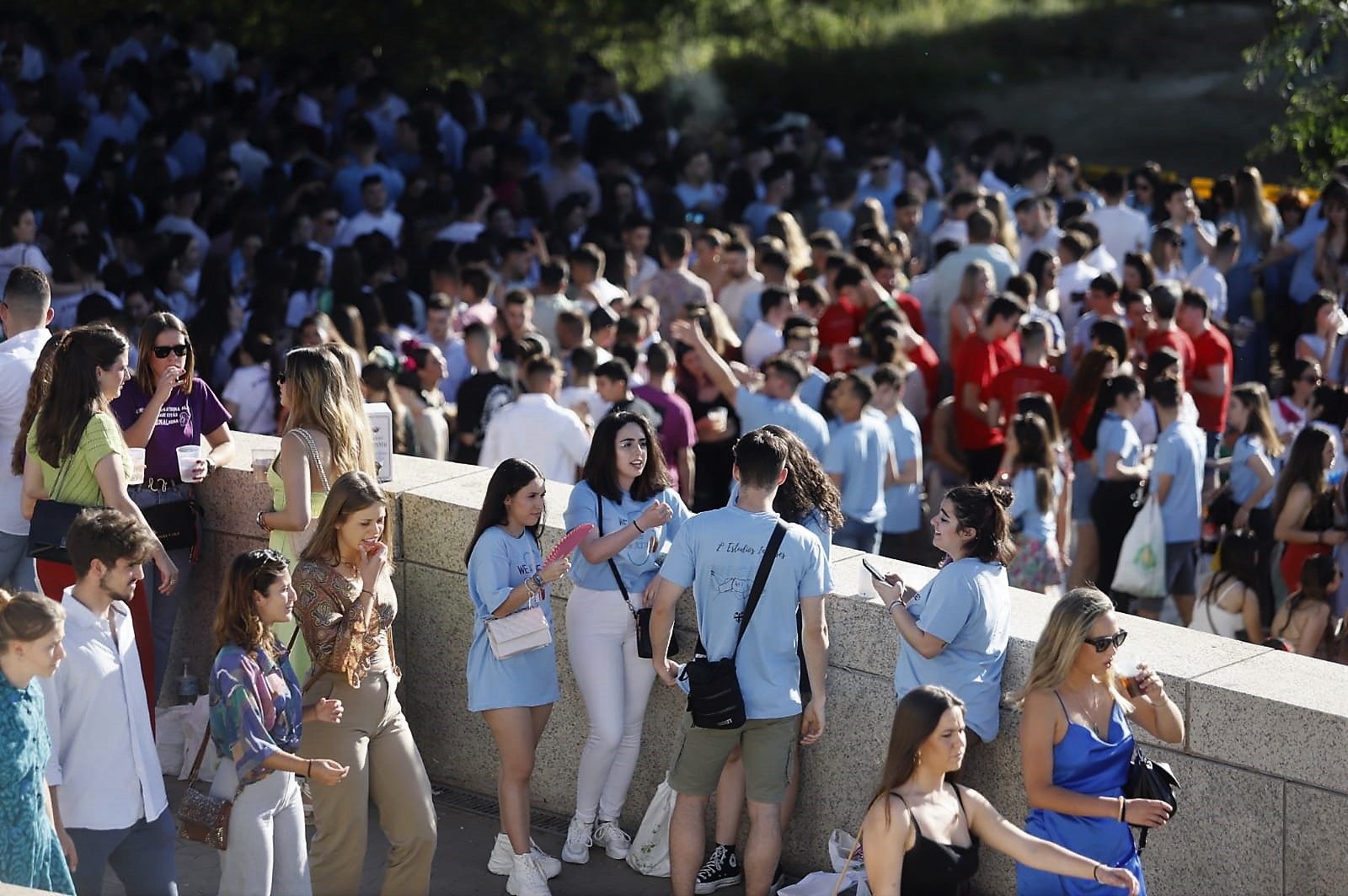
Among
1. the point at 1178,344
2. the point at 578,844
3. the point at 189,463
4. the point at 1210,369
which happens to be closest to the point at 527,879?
the point at 578,844

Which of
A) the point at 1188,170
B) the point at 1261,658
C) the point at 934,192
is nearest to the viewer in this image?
the point at 1261,658

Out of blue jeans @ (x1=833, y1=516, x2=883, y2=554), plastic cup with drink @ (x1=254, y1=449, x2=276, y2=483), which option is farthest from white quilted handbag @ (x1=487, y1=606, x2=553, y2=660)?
blue jeans @ (x1=833, y1=516, x2=883, y2=554)

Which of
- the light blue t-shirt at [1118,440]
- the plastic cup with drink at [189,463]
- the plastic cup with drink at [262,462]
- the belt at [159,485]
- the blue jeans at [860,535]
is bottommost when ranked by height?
the blue jeans at [860,535]

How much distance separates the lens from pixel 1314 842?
5457 mm

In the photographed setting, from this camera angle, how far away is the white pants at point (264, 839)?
5.57 m

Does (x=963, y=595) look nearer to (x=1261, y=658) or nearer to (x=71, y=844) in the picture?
(x=1261, y=658)

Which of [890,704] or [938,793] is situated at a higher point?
[938,793]

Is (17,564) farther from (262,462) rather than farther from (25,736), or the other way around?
(25,736)

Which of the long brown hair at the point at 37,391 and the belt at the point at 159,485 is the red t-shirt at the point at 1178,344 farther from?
the long brown hair at the point at 37,391

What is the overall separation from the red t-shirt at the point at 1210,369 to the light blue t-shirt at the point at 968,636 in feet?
20.0

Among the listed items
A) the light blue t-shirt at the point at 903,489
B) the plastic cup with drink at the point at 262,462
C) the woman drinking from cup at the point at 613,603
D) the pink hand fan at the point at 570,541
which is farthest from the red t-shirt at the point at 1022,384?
the plastic cup with drink at the point at 262,462

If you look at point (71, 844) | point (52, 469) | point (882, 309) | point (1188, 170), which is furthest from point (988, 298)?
point (1188, 170)

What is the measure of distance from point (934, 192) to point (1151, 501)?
28.4 feet

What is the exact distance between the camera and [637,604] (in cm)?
672
